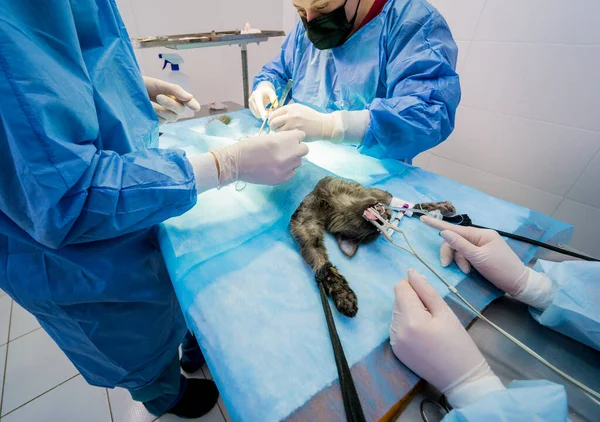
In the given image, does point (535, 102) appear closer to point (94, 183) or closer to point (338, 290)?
point (338, 290)

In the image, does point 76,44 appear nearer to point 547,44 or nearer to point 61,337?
point 61,337

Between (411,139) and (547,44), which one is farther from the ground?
(547,44)

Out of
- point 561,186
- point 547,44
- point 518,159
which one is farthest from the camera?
point 518,159

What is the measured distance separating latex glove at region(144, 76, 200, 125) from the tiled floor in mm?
1671

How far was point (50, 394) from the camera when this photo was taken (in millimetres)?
1535

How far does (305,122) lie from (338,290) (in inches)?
33.9

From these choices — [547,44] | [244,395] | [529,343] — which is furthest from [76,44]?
[547,44]

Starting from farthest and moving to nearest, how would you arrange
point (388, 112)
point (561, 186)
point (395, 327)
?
point (561, 186), point (388, 112), point (395, 327)

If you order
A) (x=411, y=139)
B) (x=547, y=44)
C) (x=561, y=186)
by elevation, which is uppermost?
(x=547, y=44)

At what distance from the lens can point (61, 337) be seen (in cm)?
95

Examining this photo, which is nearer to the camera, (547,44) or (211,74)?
(547,44)

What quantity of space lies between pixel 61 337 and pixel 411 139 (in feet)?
5.54

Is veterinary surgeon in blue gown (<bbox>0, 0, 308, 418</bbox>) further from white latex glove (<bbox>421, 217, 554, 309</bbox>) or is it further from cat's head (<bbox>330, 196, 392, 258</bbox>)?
white latex glove (<bbox>421, 217, 554, 309</bbox>)

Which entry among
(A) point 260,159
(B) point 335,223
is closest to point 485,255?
(B) point 335,223
